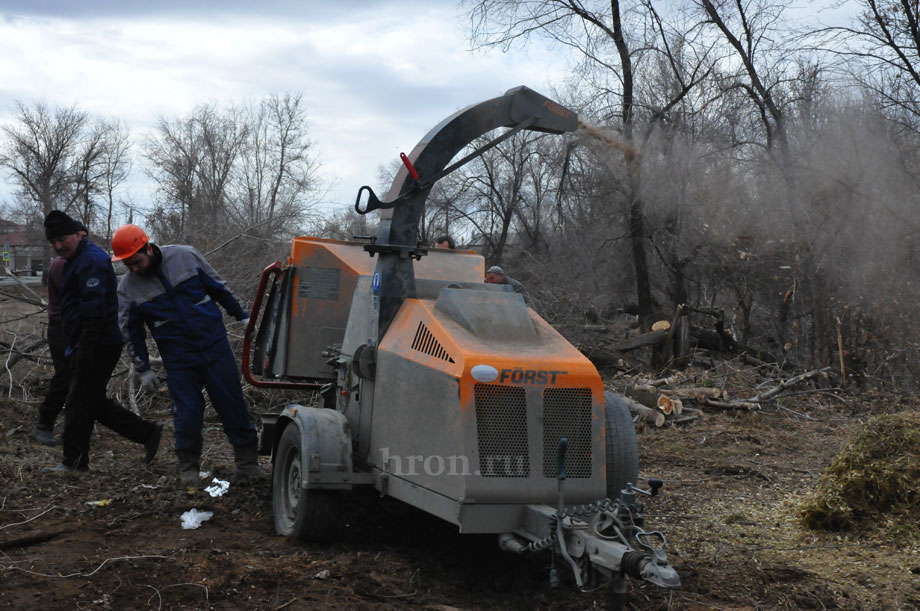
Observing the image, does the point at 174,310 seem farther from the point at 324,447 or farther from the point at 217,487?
the point at 324,447

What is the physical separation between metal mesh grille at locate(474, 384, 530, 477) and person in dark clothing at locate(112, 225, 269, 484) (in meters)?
2.75

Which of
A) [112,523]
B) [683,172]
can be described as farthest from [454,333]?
[683,172]

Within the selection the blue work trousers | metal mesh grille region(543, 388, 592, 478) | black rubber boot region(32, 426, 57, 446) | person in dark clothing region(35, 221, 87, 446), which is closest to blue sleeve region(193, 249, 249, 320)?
the blue work trousers

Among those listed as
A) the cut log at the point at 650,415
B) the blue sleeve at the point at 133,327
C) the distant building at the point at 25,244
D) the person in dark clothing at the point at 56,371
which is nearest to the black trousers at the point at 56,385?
the person in dark clothing at the point at 56,371

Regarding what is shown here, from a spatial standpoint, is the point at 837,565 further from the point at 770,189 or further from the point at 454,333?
the point at 770,189

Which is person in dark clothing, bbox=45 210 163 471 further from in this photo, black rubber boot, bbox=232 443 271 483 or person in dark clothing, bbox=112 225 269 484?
black rubber boot, bbox=232 443 271 483

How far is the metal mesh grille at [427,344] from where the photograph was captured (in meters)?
4.48

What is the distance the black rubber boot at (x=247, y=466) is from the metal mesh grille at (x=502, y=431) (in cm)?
275

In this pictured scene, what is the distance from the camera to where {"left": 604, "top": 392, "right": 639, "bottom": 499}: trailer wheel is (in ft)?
16.9

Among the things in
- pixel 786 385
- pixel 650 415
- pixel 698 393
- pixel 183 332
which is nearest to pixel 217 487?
pixel 183 332

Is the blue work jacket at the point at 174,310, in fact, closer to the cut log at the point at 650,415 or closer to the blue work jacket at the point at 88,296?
the blue work jacket at the point at 88,296

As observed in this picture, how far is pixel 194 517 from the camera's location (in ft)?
18.3

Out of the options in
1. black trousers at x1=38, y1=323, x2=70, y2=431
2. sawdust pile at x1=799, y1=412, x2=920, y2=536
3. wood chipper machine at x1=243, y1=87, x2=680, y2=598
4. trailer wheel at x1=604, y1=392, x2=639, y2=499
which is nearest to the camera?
wood chipper machine at x1=243, y1=87, x2=680, y2=598

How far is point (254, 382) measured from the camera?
21.7 ft
